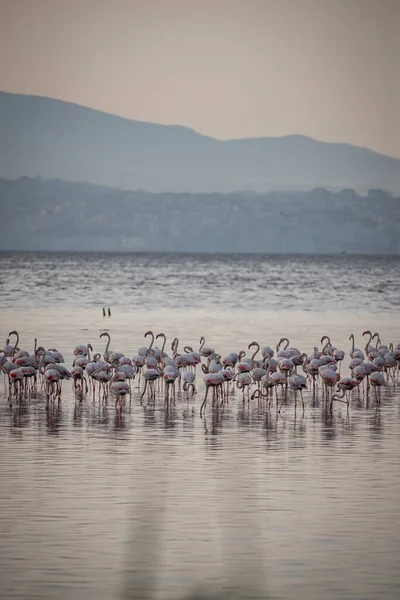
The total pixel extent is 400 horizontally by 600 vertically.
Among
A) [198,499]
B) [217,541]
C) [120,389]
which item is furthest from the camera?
A: [120,389]

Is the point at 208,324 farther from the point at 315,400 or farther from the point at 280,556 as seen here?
the point at 280,556

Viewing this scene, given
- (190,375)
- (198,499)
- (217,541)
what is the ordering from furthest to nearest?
(190,375), (198,499), (217,541)

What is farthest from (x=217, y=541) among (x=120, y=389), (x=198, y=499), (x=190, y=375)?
(x=190, y=375)

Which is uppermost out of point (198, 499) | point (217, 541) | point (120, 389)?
point (120, 389)

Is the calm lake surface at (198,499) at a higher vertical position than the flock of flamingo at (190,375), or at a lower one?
lower

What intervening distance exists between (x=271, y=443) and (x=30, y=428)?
2.36 metres

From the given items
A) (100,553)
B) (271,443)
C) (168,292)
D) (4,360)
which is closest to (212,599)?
(100,553)

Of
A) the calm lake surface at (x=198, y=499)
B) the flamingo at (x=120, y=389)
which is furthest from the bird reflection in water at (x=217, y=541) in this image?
the flamingo at (x=120, y=389)

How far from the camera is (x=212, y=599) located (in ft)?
22.2

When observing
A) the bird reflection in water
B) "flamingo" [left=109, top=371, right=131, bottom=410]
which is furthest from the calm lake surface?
"flamingo" [left=109, top=371, right=131, bottom=410]

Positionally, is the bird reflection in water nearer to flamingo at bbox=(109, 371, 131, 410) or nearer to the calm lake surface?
the calm lake surface

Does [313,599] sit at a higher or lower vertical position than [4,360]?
lower

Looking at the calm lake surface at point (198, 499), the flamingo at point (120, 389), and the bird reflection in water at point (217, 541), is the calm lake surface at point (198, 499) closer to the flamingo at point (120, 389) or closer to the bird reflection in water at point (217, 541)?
the bird reflection in water at point (217, 541)

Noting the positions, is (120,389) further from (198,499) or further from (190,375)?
(198,499)
